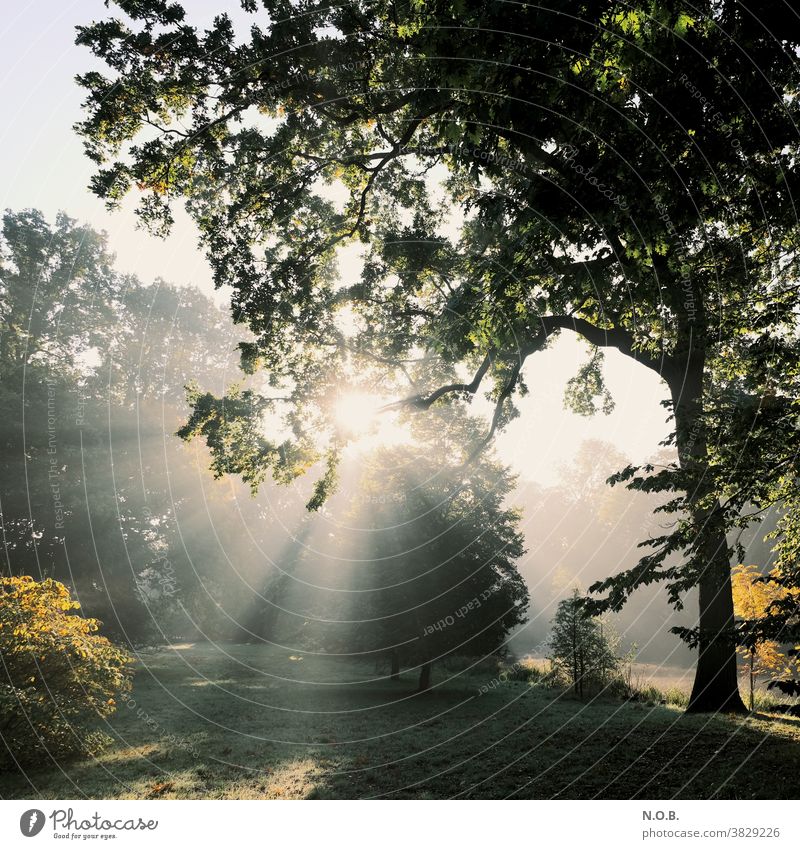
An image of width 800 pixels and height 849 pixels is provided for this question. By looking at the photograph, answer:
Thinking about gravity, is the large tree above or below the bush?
above

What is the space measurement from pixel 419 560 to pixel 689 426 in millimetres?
12047

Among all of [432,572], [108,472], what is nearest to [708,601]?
[432,572]

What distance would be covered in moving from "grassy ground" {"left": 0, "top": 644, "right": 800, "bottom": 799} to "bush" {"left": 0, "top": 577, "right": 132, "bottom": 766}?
0.49 m

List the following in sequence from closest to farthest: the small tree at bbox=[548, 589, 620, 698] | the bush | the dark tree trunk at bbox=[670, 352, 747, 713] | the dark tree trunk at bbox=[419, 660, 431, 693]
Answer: the dark tree trunk at bbox=[670, 352, 747, 713], the bush, the small tree at bbox=[548, 589, 620, 698], the dark tree trunk at bbox=[419, 660, 431, 693]

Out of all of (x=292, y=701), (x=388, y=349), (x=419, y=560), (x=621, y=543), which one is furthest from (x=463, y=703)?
(x=621, y=543)

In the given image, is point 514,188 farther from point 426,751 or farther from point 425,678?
point 425,678

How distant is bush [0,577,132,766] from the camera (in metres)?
8.31

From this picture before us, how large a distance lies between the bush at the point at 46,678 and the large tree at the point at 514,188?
15.3 feet

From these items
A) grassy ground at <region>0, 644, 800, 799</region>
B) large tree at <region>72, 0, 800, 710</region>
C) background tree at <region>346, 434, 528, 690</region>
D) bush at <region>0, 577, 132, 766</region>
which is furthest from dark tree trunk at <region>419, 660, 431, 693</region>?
bush at <region>0, 577, 132, 766</region>

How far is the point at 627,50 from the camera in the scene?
15.9 feet

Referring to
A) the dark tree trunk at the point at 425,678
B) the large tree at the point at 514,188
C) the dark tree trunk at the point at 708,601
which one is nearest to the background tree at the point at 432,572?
the dark tree trunk at the point at 425,678

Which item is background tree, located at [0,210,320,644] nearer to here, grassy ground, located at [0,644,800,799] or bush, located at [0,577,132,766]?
grassy ground, located at [0,644,800,799]

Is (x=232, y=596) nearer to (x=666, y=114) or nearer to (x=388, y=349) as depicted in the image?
(x=388, y=349)

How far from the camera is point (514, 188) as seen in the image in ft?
32.3
